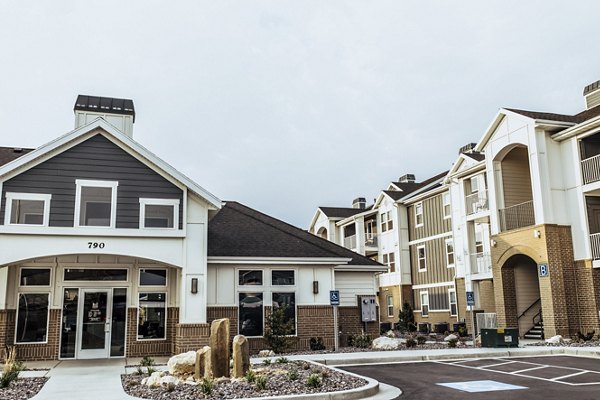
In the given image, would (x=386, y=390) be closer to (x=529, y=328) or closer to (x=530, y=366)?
(x=530, y=366)

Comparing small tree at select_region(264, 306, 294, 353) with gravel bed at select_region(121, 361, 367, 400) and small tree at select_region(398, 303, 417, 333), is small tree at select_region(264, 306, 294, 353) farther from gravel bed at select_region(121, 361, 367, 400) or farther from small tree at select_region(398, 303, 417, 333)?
small tree at select_region(398, 303, 417, 333)

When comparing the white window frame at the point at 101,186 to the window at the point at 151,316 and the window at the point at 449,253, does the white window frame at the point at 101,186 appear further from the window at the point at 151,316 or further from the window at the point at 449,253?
the window at the point at 449,253

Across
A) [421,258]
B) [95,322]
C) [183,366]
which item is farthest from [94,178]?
[421,258]

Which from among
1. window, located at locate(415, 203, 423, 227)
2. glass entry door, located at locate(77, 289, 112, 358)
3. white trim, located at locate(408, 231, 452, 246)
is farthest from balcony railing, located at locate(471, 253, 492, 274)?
glass entry door, located at locate(77, 289, 112, 358)

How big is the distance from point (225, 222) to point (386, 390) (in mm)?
13546

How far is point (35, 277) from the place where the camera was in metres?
18.7

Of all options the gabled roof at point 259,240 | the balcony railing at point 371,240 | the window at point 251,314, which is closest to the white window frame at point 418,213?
the balcony railing at point 371,240

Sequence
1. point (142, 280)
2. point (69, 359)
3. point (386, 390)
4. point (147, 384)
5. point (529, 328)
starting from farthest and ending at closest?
point (529, 328) < point (142, 280) < point (69, 359) < point (147, 384) < point (386, 390)

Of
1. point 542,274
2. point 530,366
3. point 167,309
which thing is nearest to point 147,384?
point 167,309

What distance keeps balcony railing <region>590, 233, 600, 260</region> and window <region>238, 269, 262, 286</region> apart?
43.5ft

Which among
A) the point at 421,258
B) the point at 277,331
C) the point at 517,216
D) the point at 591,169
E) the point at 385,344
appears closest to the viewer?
the point at 277,331

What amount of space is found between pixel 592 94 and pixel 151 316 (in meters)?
23.4

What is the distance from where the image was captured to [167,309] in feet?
64.2

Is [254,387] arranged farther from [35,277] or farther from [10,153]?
[10,153]
